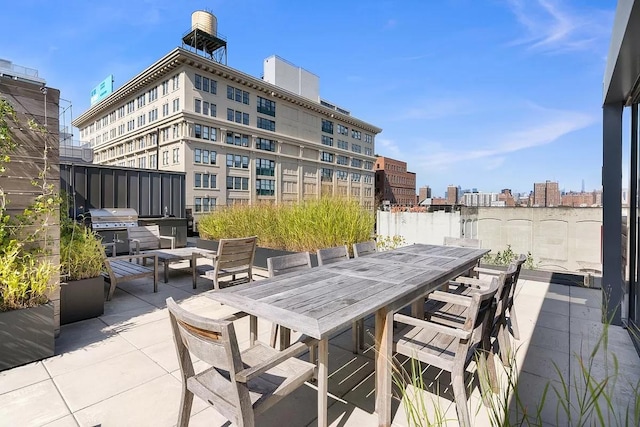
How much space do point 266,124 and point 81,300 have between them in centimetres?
3287

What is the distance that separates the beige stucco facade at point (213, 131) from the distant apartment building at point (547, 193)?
12.2 m

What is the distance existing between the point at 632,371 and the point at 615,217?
1.80 m

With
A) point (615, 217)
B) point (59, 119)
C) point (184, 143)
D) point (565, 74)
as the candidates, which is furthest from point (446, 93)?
point (184, 143)

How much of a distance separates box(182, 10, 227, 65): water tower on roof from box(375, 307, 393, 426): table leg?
36.3 m

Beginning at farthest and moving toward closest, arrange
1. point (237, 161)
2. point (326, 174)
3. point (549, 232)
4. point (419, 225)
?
point (326, 174)
point (237, 161)
point (549, 232)
point (419, 225)

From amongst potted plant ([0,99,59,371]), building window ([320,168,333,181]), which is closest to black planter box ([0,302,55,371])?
potted plant ([0,99,59,371])

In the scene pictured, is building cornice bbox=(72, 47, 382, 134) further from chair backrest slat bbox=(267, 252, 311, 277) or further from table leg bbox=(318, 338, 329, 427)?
table leg bbox=(318, 338, 329, 427)

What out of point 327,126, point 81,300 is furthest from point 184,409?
point 327,126

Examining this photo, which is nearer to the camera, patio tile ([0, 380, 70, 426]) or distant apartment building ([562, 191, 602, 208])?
patio tile ([0, 380, 70, 426])

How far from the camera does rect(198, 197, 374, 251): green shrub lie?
559cm

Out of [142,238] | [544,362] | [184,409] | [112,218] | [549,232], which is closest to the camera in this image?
[184,409]

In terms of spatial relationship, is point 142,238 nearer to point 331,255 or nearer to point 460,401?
point 331,255

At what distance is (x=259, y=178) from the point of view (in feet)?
109

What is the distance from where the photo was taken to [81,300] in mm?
3469
